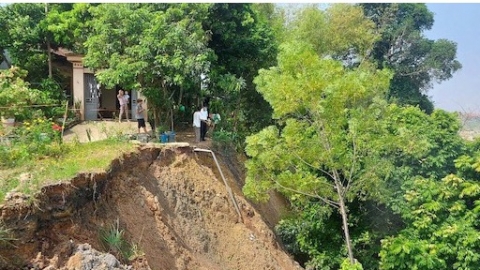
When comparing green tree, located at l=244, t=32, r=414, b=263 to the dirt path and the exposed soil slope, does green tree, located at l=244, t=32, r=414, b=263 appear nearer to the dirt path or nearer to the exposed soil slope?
the exposed soil slope

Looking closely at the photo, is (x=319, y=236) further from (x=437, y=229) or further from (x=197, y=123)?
(x=197, y=123)

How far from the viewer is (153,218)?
422 inches

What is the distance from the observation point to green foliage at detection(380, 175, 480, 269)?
1063cm

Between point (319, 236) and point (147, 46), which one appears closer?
point (319, 236)

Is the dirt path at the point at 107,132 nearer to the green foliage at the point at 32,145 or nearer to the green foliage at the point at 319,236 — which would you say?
the green foliage at the point at 32,145

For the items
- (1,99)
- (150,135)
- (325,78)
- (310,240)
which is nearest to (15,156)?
(1,99)

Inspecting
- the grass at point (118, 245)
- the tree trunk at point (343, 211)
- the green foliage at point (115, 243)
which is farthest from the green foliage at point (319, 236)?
the green foliage at point (115, 243)

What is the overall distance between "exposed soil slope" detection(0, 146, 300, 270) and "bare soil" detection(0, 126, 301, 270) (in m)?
0.02

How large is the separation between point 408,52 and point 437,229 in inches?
845

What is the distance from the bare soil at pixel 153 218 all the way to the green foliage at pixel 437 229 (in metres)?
2.95

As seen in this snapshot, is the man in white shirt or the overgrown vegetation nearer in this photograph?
the overgrown vegetation

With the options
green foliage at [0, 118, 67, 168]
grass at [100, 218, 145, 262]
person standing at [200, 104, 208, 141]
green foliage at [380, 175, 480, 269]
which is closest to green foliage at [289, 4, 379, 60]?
person standing at [200, 104, 208, 141]

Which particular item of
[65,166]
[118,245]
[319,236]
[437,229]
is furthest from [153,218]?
[437,229]

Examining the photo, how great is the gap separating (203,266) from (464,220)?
18.7 ft
